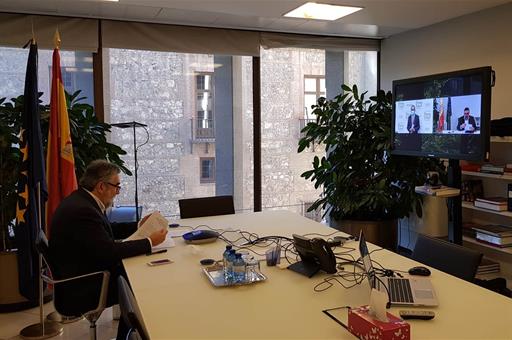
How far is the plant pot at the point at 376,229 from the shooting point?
485 centimetres

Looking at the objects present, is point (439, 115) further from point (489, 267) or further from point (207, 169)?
point (207, 169)

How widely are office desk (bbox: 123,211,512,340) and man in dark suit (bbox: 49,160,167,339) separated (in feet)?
0.38

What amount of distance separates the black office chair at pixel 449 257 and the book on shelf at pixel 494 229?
64.7 inches

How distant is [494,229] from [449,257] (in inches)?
76.6

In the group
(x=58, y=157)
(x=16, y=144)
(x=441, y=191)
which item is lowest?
(x=441, y=191)

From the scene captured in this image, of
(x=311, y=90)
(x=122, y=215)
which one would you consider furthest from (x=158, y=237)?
(x=311, y=90)

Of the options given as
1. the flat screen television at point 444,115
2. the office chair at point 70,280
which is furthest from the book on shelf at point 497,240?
the office chair at point 70,280

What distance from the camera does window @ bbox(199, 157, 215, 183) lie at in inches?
210

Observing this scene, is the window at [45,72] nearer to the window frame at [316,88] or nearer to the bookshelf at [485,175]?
the window frame at [316,88]

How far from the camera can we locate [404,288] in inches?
79.0

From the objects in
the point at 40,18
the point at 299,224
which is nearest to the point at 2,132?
the point at 40,18

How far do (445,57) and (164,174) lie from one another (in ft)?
10.7

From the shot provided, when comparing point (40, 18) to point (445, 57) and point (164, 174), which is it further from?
point (445, 57)

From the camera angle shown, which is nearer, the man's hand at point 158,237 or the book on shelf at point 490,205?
the man's hand at point 158,237
